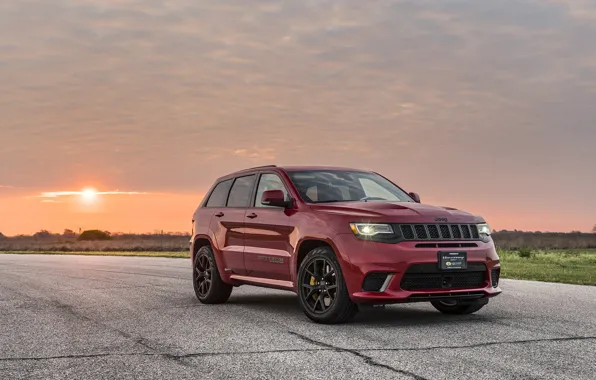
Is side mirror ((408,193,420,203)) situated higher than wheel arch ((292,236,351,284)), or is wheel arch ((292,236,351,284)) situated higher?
side mirror ((408,193,420,203))

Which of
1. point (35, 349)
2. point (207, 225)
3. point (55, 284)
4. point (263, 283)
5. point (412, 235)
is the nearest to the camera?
point (35, 349)

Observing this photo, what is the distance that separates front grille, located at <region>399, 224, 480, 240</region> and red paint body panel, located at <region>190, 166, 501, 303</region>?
2.3 inches

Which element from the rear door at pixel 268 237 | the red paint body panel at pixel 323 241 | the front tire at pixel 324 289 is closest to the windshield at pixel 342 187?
the red paint body panel at pixel 323 241

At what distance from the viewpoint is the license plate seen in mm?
8781

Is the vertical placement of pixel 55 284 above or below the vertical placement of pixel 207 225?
below

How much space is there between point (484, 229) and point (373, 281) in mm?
1750

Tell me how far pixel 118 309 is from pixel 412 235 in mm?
4428

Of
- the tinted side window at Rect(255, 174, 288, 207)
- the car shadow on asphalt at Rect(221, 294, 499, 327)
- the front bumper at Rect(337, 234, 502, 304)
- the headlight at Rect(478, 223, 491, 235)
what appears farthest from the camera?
the tinted side window at Rect(255, 174, 288, 207)

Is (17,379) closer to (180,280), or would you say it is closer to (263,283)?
(263,283)

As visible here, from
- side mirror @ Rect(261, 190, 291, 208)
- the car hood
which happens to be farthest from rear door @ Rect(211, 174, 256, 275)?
the car hood

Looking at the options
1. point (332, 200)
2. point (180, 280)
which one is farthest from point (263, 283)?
point (180, 280)

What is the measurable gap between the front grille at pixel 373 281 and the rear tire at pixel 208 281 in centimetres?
329

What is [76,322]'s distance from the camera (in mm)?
9531

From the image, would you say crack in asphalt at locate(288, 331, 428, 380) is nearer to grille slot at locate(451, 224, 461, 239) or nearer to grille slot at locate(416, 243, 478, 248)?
grille slot at locate(416, 243, 478, 248)
